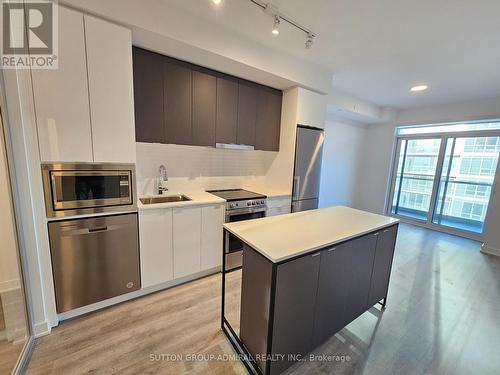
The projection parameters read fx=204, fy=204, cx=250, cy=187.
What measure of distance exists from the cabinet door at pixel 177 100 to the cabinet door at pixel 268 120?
1.04m

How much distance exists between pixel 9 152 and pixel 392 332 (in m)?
3.37

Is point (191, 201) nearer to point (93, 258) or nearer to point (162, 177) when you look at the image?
point (162, 177)

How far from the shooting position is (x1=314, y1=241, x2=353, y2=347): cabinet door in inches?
56.1

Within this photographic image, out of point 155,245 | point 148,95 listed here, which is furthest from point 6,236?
point 148,95

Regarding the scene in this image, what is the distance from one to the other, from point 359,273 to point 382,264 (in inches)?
17.1

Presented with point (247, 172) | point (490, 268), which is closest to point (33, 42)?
point (247, 172)

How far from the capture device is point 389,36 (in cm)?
216

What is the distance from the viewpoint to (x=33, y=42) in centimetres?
147

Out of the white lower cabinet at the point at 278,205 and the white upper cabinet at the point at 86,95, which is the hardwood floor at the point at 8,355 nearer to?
the white upper cabinet at the point at 86,95

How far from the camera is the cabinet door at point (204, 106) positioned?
2461 mm

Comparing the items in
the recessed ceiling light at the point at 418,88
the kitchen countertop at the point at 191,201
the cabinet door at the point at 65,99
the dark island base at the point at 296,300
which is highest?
the recessed ceiling light at the point at 418,88

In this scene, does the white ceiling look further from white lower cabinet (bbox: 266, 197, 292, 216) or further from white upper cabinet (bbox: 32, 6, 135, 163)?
white lower cabinet (bbox: 266, 197, 292, 216)

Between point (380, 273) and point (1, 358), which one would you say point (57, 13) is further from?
point (380, 273)

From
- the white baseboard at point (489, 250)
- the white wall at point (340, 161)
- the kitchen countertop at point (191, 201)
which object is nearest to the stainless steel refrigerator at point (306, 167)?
the kitchen countertop at point (191, 201)
